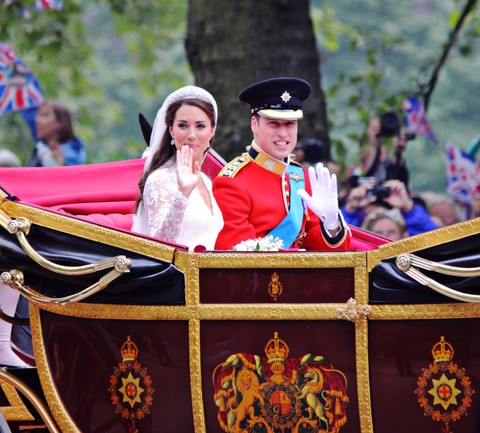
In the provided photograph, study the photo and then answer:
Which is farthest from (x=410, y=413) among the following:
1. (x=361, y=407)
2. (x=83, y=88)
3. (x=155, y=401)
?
(x=83, y=88)

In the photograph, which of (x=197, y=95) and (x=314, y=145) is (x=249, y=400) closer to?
(x=197, y=95)

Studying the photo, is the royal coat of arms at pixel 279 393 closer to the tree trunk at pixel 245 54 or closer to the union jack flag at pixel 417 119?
the tree trunk at pixel 245 54

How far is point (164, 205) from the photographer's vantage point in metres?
5.05

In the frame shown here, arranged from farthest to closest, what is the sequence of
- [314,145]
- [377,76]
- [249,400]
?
1. [377,76]
2. [314,145]
3. [249,400]

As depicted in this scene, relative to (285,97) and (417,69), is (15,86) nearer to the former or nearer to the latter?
(285,97)

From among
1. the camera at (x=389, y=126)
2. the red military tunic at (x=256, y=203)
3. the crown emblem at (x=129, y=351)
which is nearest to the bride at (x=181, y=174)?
the red military tunic at (x=256, y=203)

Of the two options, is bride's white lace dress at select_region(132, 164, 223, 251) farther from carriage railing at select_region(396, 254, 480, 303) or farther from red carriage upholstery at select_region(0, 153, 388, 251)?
carriage railing at select_region(396, 254, 480, 303)

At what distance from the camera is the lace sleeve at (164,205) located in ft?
16.4

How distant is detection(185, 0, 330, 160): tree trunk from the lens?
26.4ft

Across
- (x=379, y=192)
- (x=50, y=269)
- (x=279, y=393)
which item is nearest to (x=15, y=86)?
(x=379, y=192)

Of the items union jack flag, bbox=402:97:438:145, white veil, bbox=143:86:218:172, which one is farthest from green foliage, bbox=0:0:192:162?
white veil, bbox=143:86:218:172

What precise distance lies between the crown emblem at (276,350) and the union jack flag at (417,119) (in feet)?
15.4

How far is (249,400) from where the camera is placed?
459 centimetres

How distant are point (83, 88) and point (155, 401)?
11.1 metres
